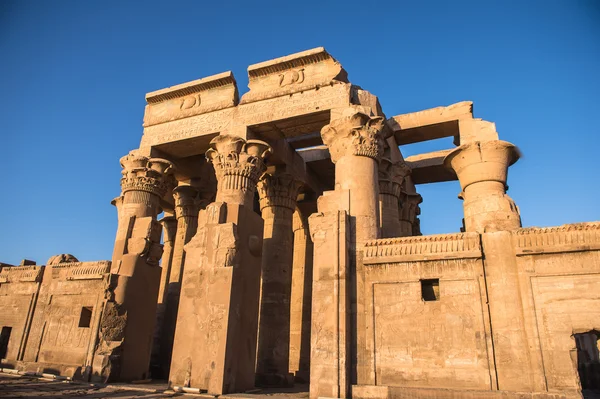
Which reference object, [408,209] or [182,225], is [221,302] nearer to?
[182,225]

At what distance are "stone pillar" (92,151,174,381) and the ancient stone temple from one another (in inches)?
1.8

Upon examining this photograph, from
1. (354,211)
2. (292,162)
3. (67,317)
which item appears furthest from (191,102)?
(67,317)

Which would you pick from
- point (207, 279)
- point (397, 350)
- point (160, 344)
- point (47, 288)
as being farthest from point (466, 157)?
point (47, 288)

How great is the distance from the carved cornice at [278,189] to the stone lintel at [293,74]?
290 cm

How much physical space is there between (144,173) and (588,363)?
14102mm

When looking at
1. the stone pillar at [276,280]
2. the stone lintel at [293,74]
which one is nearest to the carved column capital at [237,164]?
the stone lintel at [293,74]

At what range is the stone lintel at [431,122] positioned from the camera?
1252 cm

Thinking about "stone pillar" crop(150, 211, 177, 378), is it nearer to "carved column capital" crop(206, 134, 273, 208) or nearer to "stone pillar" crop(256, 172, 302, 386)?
"stone pillar" crop(256, 172, 302, 386)

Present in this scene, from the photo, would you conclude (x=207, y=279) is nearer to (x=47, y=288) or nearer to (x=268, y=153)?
(x=268, y=153)

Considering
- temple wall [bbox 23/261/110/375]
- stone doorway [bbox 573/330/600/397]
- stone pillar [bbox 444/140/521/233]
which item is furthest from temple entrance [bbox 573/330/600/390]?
temple wall [bbox 23/261/110/375]

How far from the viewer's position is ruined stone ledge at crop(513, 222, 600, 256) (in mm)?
7887

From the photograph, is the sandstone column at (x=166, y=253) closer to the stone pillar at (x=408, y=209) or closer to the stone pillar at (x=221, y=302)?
the stone pillar at (x=221, y=302)

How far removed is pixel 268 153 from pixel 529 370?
828cm

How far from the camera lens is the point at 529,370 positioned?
24.9 feet
